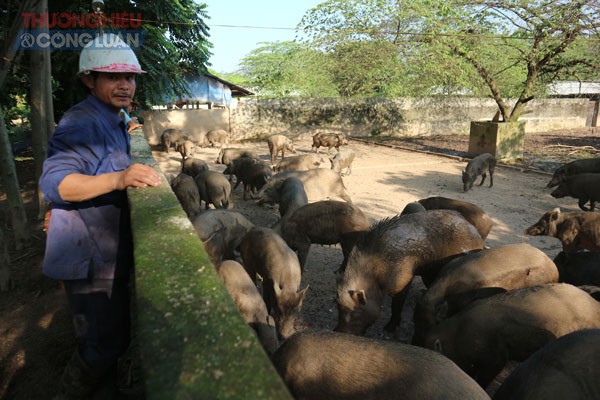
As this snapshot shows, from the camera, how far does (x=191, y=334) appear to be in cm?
130

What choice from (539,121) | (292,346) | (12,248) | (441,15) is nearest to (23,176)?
(12,248)

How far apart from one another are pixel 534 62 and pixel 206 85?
58.8 feet

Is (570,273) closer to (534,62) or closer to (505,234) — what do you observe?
(505,234)

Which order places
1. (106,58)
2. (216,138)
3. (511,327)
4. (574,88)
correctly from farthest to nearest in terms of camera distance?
(574,88)
(216,138)
(511,327)
(106,58)

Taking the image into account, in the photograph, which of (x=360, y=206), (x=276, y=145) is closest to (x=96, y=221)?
(x=360, y=206)

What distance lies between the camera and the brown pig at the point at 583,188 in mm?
8852

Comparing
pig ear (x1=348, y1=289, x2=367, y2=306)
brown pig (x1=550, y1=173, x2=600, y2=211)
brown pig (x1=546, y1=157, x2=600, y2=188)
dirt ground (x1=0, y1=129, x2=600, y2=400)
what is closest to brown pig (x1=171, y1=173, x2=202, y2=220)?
dirt ground (x1=0, y1=129, x2=600, y2=400)

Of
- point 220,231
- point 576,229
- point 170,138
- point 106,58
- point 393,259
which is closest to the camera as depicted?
point 106,58

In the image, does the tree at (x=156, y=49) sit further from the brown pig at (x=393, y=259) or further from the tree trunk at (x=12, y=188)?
the brown pig at (x=393, y=259)

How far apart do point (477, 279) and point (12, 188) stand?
653 cm

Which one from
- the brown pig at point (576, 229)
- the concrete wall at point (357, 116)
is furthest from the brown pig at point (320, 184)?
the concrete wall at point (357, 116)

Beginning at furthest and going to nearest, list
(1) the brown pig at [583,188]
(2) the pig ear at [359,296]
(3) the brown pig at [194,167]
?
(3) the brown pig at [194,167] → (1) the brown pig at [583,188] → (2) the pig ear at [359,296]

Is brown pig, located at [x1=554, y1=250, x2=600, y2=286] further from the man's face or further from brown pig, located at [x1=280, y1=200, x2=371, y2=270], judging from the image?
the man's face

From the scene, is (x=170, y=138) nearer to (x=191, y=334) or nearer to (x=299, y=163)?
(x=299, y=163)
